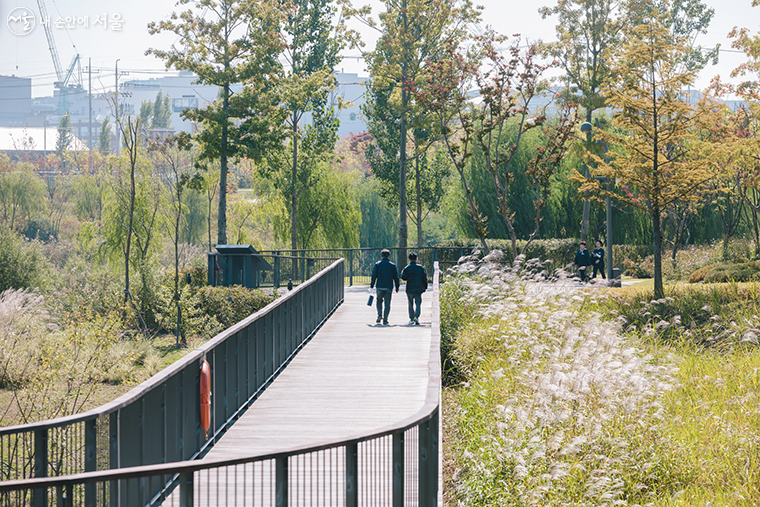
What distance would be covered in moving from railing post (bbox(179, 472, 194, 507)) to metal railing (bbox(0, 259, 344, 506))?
61cm

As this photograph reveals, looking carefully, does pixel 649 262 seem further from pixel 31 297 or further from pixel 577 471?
pixel 577 471

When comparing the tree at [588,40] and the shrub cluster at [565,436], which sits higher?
the tree at [588,40]

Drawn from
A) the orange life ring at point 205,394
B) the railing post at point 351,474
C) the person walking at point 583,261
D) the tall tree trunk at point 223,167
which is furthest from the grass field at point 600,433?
the tall tree trunk at point 223,167

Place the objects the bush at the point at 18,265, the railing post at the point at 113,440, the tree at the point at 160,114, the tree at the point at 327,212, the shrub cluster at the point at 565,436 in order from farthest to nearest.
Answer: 1. the tree at the point at 160,114
2. the tree at the point at 327,212
3. the bush at the point at 18,265
4. the shrub cluster at the point at 565,436
5. the railing post at the point at 113,440

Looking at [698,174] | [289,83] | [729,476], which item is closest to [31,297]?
[289,83]

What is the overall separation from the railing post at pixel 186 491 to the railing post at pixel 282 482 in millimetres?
571

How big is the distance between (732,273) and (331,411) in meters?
16.1

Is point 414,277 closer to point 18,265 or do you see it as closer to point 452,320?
point 452,320

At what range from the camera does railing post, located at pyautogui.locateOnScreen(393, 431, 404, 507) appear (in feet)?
17.1

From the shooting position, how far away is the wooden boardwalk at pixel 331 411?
6039mm

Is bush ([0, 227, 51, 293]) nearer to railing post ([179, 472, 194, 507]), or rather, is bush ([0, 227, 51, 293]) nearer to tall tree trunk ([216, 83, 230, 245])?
tall tree trunk ([216, 83, 230, 245])

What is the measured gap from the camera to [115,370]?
24.2 meters

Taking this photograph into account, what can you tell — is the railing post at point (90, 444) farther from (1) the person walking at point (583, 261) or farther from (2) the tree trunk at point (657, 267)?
(1) the person walking at point (583, 261)

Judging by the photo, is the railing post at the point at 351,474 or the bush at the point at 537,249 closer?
the railing post at the point at 351,474
